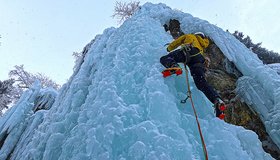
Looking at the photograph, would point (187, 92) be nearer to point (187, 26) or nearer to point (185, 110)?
point (185, 110)

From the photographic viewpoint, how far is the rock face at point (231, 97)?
556cm

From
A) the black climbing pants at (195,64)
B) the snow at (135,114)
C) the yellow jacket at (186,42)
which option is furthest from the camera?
the yellow jacket at (186,42)

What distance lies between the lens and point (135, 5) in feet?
66.8

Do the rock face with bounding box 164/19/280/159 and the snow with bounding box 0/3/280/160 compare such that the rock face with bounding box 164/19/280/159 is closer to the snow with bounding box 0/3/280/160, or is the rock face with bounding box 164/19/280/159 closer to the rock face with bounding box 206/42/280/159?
the rock face with bounding box 206/42/280/159

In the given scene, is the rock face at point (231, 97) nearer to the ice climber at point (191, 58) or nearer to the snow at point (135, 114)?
the snow at point (135, 114)

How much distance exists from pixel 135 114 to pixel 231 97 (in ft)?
9.16

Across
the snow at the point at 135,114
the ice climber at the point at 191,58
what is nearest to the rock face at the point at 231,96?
the snow at the point at 135,114

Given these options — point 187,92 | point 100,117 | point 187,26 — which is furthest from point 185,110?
point 187,26

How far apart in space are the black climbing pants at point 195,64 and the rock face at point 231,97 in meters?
1.16

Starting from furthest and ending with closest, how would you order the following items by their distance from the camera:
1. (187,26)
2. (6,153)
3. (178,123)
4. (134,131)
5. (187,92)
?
(187,26)
(6,153)
(187,92)
(178,123)
(134,131)

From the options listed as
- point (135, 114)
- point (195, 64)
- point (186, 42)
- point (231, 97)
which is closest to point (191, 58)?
point (195, 64)

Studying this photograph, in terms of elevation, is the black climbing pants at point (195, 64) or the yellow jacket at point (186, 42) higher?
the yellow jacket at point (186, 42)

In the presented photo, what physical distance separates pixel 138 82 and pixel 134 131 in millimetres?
1261

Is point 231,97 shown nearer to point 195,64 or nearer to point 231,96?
point 231,96
